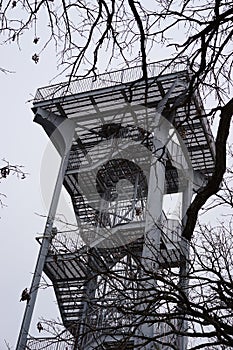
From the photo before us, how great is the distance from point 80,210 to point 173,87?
4.90m

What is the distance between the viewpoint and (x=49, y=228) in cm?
1531

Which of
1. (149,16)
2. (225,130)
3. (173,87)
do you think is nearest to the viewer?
(225,130)

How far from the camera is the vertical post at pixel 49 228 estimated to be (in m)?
13.6

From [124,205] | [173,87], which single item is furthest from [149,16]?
[124,205]

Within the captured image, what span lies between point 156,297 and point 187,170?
1239cm

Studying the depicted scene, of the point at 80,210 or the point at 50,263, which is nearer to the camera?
the point at 50,263

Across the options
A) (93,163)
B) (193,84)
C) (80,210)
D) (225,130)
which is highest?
(93,163)

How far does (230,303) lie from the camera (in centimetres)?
449

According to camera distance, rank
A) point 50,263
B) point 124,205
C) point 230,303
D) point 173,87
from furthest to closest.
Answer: point 124,205 → point 50,263 → point 173,87 → point 230,303

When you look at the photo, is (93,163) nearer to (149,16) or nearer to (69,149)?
(69,149)

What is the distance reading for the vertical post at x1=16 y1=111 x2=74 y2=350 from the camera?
13609 mm

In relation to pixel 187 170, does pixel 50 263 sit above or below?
below

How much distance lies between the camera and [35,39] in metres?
4.72

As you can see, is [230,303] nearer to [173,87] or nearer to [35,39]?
[35,39]
